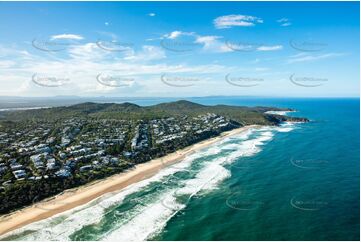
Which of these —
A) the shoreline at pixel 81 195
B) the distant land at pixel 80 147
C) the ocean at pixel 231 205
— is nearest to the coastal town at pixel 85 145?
the distant land at pixel 80 147

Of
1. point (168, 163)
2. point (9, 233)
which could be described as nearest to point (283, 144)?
point (168, 163)

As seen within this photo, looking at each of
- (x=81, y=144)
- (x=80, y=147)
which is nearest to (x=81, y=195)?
(x=80, y=147)

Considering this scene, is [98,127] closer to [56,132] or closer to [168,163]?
[56,132]

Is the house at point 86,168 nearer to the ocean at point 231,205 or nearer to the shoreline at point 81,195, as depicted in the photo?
the shoreline at point 81,195

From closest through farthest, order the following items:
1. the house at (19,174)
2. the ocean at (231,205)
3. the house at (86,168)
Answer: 1. the ocean at (231,205)
2. the house at (19,174)
3. the house at (86,168)

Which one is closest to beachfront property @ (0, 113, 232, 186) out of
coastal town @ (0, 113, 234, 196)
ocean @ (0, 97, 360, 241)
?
coastal town @ (0, 113, 234, 196)

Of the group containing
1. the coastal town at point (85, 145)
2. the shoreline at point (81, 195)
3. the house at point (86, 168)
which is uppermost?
the coastal town at point (85, 145)
